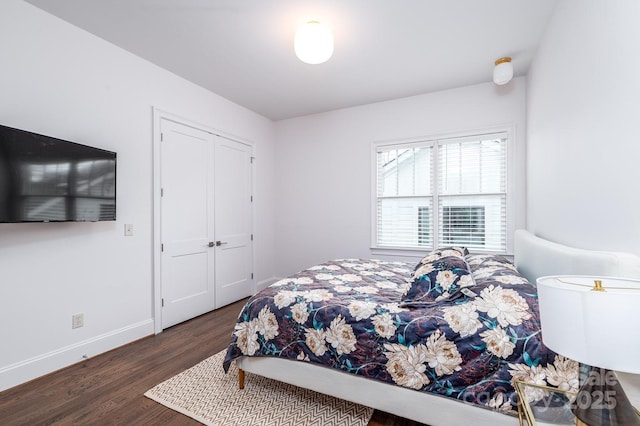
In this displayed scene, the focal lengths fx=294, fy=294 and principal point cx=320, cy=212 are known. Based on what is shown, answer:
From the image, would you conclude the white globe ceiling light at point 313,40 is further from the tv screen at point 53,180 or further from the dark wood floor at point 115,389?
the dark wood floor at point 115,389

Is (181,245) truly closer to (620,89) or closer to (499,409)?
(499,409)

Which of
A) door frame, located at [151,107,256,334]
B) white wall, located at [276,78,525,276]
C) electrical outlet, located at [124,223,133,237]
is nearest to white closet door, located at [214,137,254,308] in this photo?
white wall, located at [276,78,525,276]

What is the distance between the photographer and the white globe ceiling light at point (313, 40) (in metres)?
2.27

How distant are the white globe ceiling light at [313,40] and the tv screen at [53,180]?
1906 mm

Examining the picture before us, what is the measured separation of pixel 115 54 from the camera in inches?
109

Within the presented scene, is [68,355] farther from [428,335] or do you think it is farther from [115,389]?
[428,335]

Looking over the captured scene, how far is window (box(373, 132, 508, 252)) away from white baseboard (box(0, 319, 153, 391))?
118 inches

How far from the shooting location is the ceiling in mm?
2234

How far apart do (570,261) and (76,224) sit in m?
3.47

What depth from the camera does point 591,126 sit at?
157 cm

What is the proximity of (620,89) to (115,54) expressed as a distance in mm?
3675

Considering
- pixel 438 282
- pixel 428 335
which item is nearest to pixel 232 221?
pixel 438 282

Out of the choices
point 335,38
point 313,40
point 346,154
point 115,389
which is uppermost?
point 335,38

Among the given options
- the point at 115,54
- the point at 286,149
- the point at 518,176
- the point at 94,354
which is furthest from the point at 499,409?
the point at 286,149
